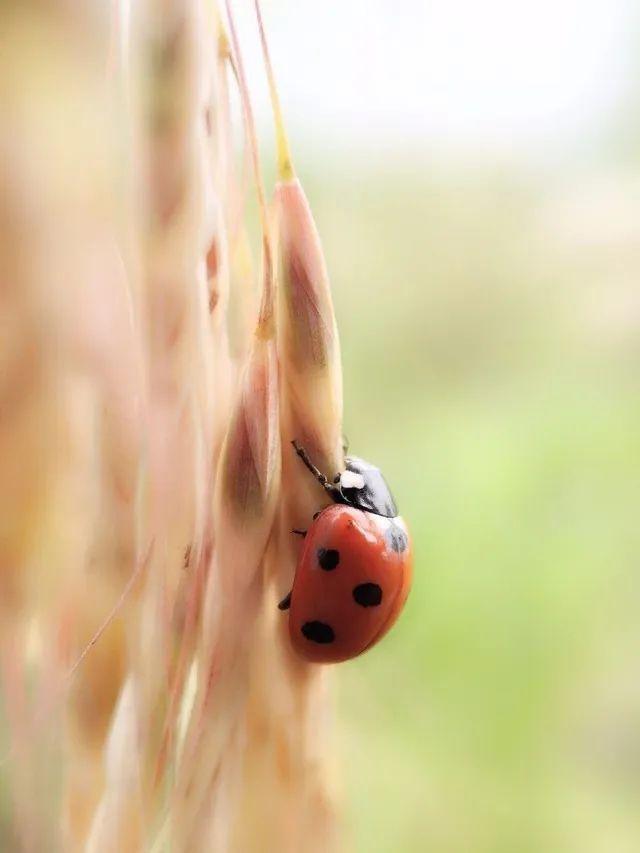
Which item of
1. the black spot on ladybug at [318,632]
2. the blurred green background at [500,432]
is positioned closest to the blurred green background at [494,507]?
the blurred green background at [500,432]

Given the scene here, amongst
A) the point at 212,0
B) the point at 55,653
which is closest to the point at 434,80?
the point at 212,0

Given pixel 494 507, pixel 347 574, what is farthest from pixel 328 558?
pixel 494 507

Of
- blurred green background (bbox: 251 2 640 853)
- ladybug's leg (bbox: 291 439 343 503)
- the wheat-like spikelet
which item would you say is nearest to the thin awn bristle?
the wheat-like spikelet

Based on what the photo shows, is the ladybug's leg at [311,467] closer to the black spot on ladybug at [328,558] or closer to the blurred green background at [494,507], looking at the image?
the black spot on ladybug at [328,558]

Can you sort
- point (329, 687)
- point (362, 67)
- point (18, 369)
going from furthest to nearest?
point (362, 67), point (329, 687), point (18, 369)

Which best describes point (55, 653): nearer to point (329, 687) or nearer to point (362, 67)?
point (329, 687)

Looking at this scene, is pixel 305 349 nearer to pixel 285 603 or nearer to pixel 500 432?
pixel 285 603

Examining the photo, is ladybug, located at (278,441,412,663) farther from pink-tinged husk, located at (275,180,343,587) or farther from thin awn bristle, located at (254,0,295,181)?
thin awn bristle, located at (254,0,295,181)
